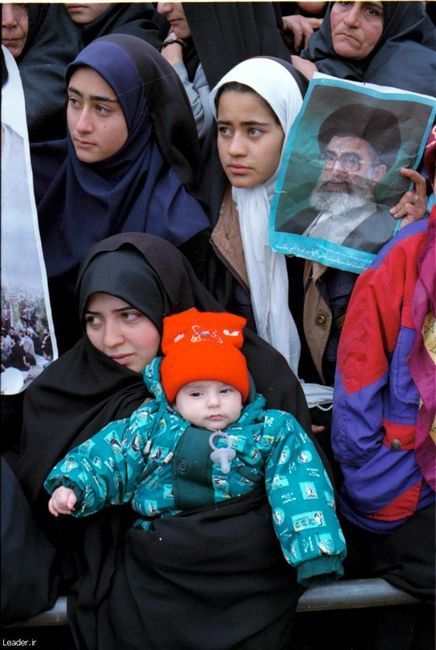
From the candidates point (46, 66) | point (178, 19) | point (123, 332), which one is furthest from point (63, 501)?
point (178, 19)

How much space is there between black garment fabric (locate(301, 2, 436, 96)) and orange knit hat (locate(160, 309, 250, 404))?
1.47 meters

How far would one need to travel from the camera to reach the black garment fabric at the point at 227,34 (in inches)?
152

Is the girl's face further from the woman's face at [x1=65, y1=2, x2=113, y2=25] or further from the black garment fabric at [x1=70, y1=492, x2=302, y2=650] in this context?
the black garment fabric at [x1=70, y1=492, x2=302, y2=650]

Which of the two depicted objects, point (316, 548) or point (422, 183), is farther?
point (422, 183)

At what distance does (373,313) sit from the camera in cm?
286

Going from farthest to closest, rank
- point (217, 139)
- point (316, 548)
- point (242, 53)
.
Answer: point (242, 53)
point (217, 139)
point (316, 548)

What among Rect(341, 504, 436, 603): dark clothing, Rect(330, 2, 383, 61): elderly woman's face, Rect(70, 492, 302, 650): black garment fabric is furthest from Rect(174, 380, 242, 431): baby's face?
Rect(330, 2, 383, 61): elderly woman's face

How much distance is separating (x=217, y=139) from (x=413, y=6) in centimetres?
115

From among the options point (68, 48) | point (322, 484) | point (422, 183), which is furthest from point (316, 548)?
point (68, 48)

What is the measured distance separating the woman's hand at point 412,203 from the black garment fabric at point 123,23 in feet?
4.81

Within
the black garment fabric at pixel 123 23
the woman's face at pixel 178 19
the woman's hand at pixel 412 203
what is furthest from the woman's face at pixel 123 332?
the black garment fabric at pixel 123 23

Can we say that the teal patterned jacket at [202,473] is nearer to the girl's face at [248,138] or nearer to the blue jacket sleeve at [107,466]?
the blue jacket sleeve at [107,466]

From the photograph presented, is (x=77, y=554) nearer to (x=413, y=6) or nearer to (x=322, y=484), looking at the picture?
(x=322, y=484)

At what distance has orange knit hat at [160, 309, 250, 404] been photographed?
2.59 m
